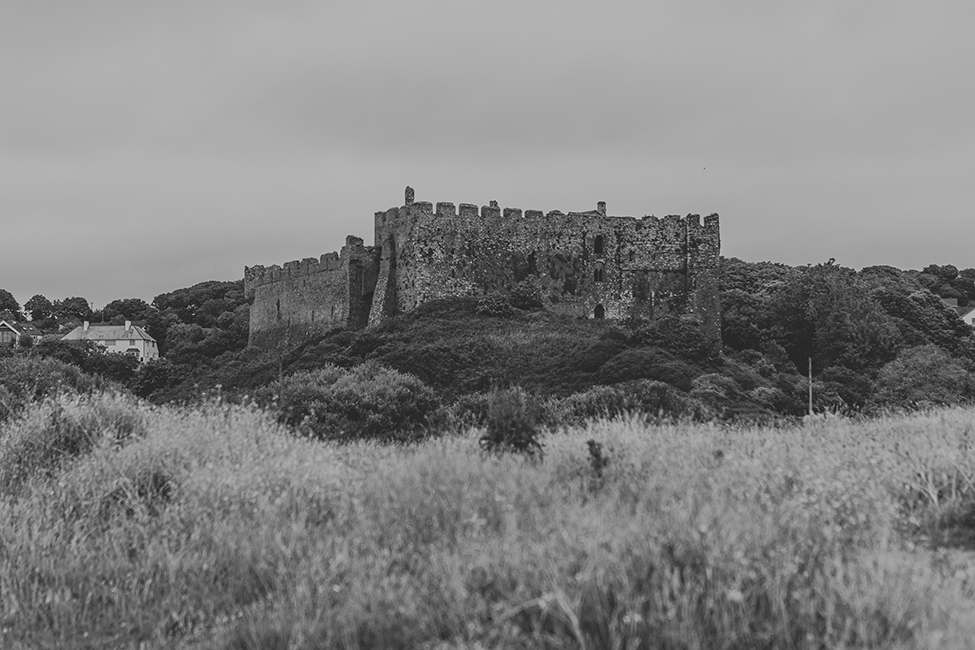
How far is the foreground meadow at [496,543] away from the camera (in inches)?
268

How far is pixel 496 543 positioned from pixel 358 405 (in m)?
17.0

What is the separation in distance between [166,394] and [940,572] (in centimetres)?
4485

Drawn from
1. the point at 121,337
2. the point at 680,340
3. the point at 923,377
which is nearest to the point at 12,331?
the point at 121,337

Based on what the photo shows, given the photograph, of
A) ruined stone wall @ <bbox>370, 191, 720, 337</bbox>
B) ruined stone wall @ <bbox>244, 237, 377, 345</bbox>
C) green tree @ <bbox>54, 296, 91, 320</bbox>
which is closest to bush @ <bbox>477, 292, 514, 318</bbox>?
ruined stone wall @ <bbox>370, 191, 720, 337</bbox>

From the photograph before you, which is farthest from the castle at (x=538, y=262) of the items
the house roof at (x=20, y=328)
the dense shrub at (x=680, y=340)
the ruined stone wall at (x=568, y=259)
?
→ the house roof at (x=20, y=328)

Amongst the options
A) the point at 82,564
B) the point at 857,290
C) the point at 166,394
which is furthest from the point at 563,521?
the point at 857,290

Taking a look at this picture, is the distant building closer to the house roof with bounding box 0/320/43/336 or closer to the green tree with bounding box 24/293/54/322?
the house roof with bounding box 0/320/43/336

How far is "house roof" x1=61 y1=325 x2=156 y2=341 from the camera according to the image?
9844 cm

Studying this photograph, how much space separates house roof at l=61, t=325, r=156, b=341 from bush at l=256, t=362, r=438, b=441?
75833 mm

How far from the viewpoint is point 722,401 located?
34.4 m

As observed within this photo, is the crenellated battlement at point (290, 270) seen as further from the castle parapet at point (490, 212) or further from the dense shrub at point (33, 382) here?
the dense shrub at point (33, 382)

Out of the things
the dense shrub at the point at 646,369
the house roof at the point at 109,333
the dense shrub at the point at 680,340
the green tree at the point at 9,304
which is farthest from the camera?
the green tree at the point at 9,304

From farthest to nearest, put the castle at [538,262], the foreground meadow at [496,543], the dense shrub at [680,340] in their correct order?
the castle at [538,262], the dense shrub at [680,340], the foreground meadow at [496,543]

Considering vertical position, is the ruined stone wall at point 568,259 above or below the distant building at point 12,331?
above
